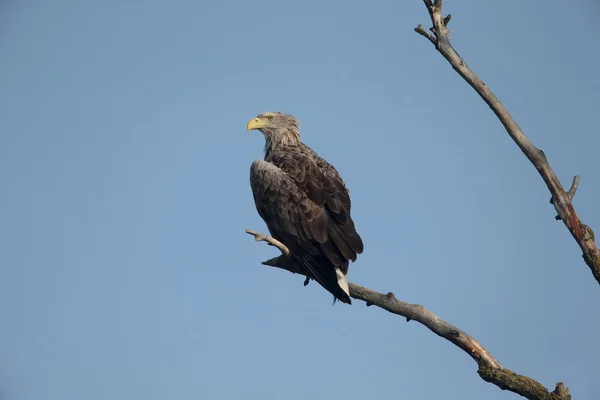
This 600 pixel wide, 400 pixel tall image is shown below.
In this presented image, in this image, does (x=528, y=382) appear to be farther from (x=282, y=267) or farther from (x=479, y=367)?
(x=282, y=267)

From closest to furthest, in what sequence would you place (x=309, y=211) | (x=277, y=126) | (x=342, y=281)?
1. (x=342, y=281)
2. (x=309, y=211)
3. (x=277, y=126)

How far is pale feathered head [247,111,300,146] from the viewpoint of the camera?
1297 cm

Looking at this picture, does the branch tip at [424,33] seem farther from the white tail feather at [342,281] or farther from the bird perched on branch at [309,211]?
the white tail feather at [342,281]

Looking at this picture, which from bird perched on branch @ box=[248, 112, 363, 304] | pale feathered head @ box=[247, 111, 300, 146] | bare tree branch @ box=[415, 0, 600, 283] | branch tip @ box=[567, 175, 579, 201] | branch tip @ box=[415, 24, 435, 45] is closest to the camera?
bare tree branch @ box=[415, 0, 600, 283]

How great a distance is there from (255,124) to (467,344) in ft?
19.5

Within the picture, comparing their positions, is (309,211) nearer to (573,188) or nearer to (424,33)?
(424,33)

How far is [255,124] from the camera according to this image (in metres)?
13.2

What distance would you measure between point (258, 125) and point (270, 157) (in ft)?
3.65

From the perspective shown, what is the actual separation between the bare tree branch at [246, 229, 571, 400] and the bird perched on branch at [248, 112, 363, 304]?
0.62m

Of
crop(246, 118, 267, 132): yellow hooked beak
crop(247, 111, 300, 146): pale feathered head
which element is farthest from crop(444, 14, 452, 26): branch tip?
crop(246, 118, 267, 132): yellow hooked beak

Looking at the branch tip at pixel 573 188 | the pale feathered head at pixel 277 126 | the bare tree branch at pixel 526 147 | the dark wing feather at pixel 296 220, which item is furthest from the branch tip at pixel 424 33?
the pale feathered head at pixel 277 126

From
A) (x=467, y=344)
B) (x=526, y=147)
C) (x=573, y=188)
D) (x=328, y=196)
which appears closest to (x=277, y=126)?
(x=328, y=196)

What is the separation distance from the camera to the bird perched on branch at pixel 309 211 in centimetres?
1022

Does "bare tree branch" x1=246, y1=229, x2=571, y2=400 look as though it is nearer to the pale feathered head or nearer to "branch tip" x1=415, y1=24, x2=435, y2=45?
"branch tip" x1=415, y1=24, x2=435, y2=45
